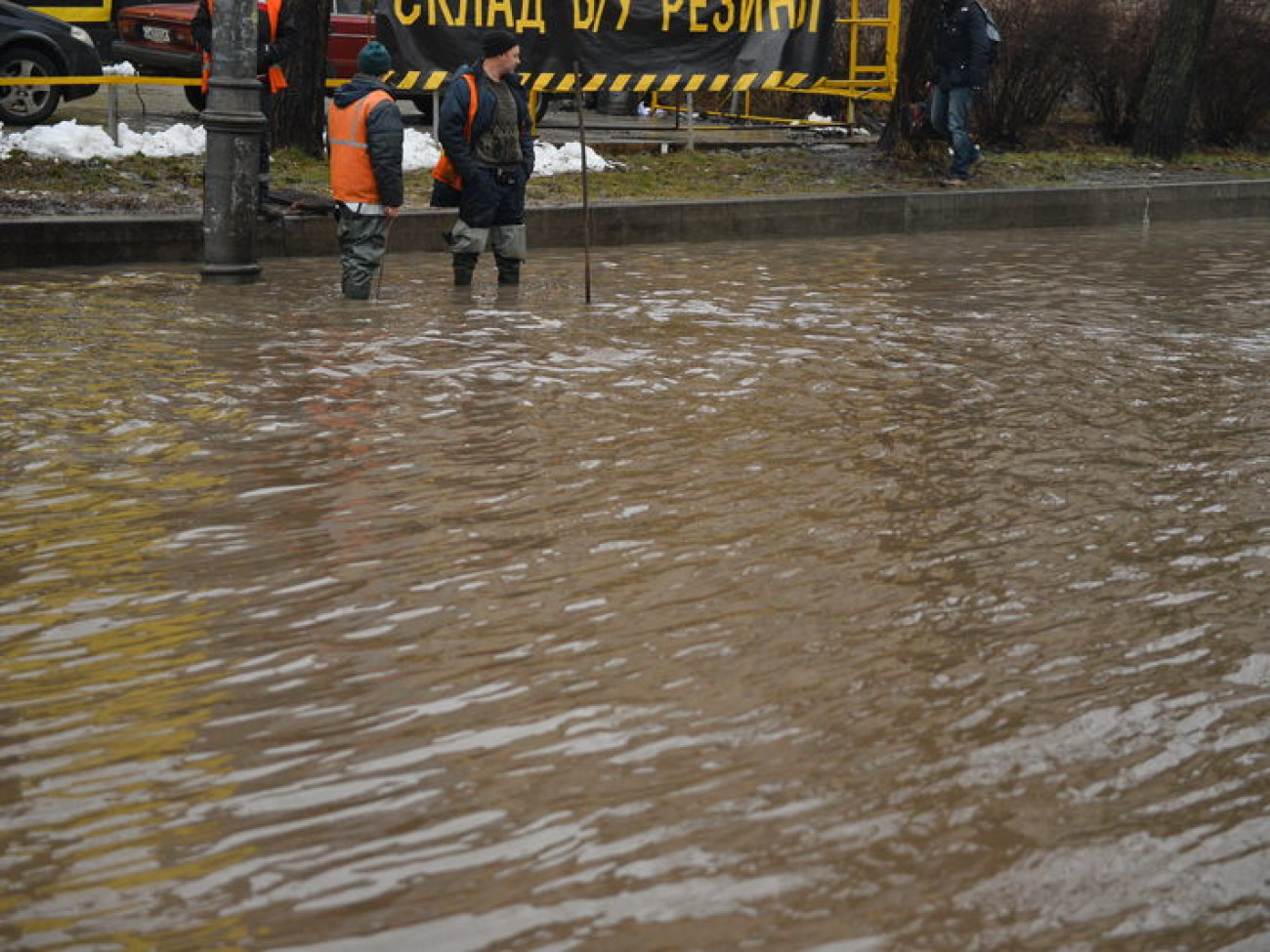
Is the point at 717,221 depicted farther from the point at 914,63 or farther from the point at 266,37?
the point at 914,63

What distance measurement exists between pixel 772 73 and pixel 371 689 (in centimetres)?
1664

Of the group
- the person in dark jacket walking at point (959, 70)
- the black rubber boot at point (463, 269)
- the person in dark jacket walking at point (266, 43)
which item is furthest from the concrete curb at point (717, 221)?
the black rubber boot at point (463, 269)

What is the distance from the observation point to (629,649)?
5.44m

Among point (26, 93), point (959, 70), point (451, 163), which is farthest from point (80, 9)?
point (451, 163)

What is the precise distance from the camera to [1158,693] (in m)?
5.15

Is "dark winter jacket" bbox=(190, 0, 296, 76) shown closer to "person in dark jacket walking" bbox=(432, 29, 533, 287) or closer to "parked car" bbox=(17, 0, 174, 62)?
"person in dark jacket walking" bbox=(432, 29, 533, 287)

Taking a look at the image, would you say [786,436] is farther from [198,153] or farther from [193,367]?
[198,153]

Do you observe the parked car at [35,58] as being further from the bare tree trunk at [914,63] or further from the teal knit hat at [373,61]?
the bare tree trunk at [914,63]

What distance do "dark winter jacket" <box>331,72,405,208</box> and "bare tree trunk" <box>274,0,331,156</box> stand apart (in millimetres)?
5698

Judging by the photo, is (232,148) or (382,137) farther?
(232,148)

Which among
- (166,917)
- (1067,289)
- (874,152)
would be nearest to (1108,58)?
(874,152)

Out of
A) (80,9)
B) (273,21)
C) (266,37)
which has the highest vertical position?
(80,9)

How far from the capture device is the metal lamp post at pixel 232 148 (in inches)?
497

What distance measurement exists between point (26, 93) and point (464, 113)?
8.53 metres
